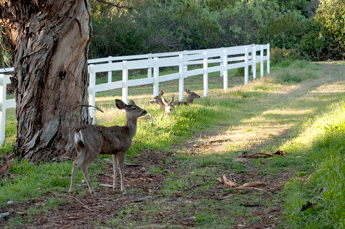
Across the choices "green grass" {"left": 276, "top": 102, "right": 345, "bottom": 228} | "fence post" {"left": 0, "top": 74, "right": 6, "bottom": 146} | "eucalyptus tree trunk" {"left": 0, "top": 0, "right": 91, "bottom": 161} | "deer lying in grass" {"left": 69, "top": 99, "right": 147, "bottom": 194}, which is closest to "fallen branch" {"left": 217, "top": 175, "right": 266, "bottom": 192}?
"green grass" {"left": 276, "top": 102, "right": 345, "bottom": 228}

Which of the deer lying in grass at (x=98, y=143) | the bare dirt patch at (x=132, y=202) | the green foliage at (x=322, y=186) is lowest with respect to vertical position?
the bare dirt patch at (x=132, y=202)

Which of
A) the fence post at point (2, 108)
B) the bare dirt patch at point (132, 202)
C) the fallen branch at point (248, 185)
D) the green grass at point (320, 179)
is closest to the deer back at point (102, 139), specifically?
the bare dirt patch at point (132, 202)

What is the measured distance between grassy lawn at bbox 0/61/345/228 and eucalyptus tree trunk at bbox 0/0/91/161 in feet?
1.52

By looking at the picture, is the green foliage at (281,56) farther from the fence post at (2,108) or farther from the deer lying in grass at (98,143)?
the deer lying in grass at (98,143)

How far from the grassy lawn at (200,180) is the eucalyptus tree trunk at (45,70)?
1.52 ft

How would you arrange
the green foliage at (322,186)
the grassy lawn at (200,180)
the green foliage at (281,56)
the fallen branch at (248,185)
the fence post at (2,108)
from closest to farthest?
the green foliage at (322,186)
the grassy lawn at (200,180)
the fallen branch at (248,185)
the fence post at (2,108)
the green foliage at (281,56)

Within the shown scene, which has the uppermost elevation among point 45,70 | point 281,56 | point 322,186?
point 281,56

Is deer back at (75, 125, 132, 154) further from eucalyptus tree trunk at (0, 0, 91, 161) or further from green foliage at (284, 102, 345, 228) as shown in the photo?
green foliage at (284, 102, 345, 228)

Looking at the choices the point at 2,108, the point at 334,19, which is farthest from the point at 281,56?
the point at 2,108

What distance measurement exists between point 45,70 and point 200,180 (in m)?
3.09

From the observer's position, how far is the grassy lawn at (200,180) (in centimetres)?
504

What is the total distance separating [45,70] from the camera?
7.24m

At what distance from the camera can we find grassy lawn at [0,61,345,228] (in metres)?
5.04

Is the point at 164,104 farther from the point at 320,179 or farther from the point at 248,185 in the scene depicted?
the point at 320,179
